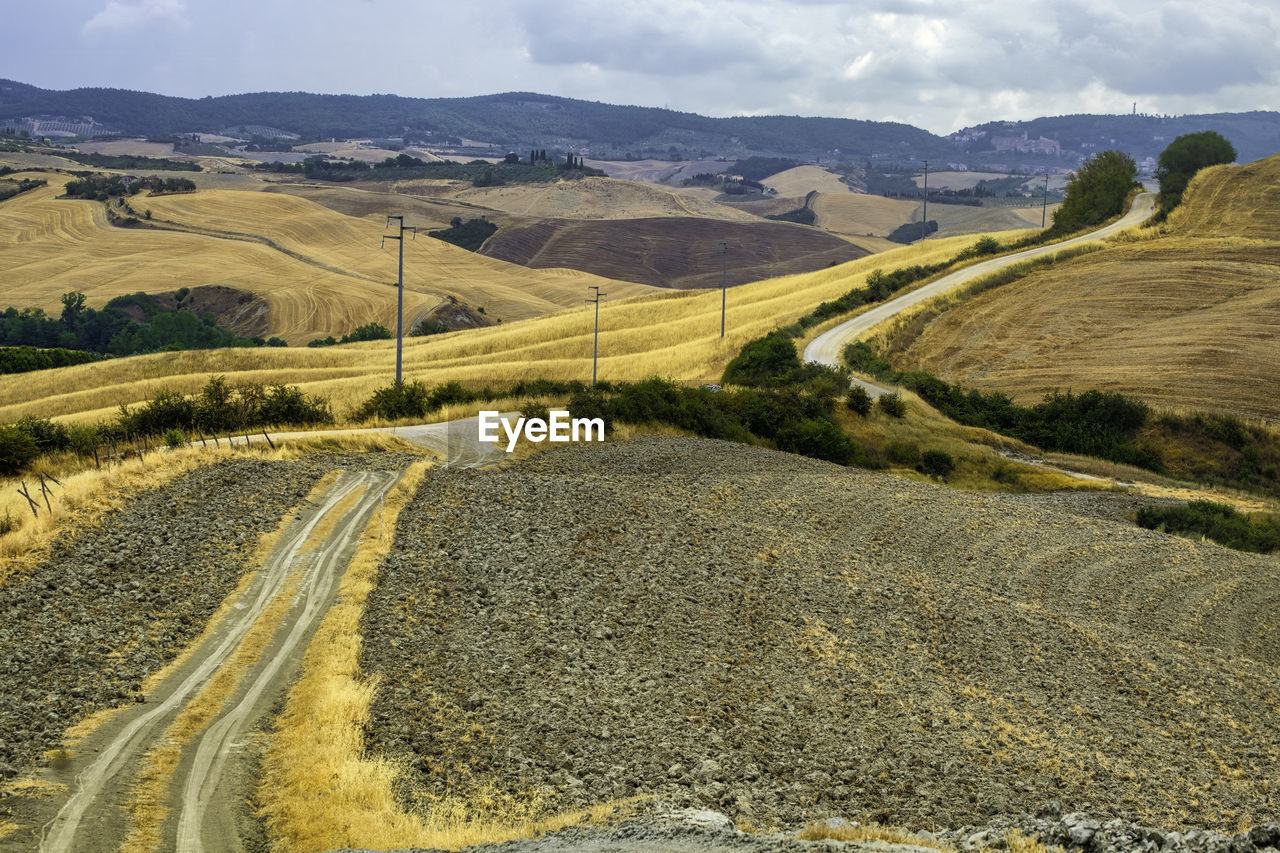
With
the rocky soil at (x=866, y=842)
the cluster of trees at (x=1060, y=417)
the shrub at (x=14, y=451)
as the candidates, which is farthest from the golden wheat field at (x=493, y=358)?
the rocky soil at (x=866, y=842)

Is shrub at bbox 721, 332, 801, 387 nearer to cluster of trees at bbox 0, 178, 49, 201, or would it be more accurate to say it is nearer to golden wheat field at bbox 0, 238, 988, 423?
golden wheat field at bbox 0, 238, 988, 423

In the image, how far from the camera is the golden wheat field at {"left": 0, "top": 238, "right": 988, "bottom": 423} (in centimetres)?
6338

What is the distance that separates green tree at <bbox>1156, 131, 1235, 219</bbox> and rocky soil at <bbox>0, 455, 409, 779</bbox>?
105 metres

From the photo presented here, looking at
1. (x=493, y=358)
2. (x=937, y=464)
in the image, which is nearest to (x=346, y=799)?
(x=937, y=464)

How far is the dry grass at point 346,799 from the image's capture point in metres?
13.0

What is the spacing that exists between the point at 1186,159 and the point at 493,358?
7765 centimetres

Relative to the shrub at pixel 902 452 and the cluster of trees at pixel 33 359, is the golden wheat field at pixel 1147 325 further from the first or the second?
the cluster of trees at pixel 33 359

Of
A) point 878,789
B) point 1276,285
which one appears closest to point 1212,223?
point 1276,285

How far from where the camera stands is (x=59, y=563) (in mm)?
20609

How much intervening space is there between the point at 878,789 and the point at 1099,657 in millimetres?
10177

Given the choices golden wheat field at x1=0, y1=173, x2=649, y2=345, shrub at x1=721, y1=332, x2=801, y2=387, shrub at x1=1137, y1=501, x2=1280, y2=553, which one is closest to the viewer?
shrub at x1=1137, y1=501, x2=1280, y2=553

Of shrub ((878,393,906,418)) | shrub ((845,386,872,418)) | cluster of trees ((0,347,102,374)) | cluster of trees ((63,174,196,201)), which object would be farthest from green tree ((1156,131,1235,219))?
cluster of trees ((63,174,196,201))

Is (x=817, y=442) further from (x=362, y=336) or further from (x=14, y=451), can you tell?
(x=362, y=336)

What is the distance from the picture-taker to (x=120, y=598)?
65.2 ft
